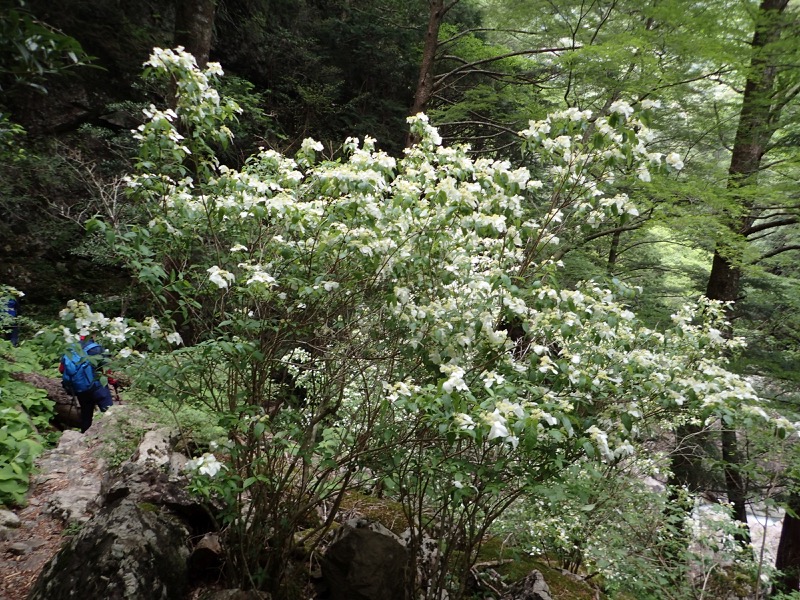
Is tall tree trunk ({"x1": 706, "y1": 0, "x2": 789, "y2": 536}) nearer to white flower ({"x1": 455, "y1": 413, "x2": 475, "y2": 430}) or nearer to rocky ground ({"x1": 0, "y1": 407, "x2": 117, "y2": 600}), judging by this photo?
white flower ({"x1": 455, "y1": 413, "x2": 475, "y2": 430})

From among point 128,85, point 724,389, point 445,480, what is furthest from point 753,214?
point 128,85

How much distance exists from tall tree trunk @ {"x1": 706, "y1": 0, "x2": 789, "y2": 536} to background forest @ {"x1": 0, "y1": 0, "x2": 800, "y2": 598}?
0.05 m

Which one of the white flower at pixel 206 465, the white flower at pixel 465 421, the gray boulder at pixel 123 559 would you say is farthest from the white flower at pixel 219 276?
the gray boulder at pixel 123 559

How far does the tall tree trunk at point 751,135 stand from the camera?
611 centimetres

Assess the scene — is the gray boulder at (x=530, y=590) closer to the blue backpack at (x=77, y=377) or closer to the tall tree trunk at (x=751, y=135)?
the tall tree trunk at (x=751, y=135)

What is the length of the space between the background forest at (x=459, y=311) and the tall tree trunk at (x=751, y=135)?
5 centimetres

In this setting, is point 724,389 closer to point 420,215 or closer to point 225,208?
point 420,215

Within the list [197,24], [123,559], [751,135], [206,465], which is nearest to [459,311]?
[206,465]

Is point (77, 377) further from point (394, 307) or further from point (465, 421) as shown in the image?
point (465, 421)

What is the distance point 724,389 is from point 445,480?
6.67 ft

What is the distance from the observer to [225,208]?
9.85ft

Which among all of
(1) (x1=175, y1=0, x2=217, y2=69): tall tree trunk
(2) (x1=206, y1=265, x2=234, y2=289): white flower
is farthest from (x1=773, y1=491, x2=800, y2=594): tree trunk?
(1) (x1=175, y1=0, x2=217, y2=69): tall tree trunk

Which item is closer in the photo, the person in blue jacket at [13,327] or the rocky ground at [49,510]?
the rocky ground at [49,510]

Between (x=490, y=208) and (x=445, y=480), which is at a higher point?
(x=490, y=208)
